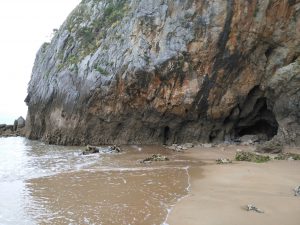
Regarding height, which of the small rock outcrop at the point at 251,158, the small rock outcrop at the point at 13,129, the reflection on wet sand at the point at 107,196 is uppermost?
the small rock outcrop at the point at 13,129

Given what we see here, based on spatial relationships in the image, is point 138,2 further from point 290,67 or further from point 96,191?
point 96,191

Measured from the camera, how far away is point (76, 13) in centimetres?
3466

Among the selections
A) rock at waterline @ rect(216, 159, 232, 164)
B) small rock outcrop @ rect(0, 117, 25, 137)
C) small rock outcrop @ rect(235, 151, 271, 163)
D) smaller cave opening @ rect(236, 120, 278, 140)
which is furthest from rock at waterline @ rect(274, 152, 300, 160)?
small rock outcrop @ rect(0, 117, 25, 137)

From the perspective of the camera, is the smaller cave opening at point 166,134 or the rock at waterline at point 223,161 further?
the smaller cave opening at point 166,134

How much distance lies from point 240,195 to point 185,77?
45.8 feet

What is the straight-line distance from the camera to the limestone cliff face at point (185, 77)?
2178 centimetres

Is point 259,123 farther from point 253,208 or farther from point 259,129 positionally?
point 253,208

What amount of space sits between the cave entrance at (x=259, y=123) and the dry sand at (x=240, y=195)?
8.61m

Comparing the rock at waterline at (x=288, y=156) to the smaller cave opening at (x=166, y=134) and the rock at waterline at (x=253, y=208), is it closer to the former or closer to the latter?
the rock at waterline at (x=253, y=208)

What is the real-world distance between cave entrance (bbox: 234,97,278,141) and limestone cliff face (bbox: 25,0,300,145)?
0.22 ft

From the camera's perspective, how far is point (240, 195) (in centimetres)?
1053

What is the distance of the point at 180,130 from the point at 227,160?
359 inches

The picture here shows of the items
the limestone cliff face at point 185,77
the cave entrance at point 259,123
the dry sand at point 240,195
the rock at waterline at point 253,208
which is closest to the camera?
the dry sand at point 240,195

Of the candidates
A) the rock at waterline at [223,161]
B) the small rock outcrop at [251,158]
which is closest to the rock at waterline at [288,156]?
the small rock outcrop at [251,158]
